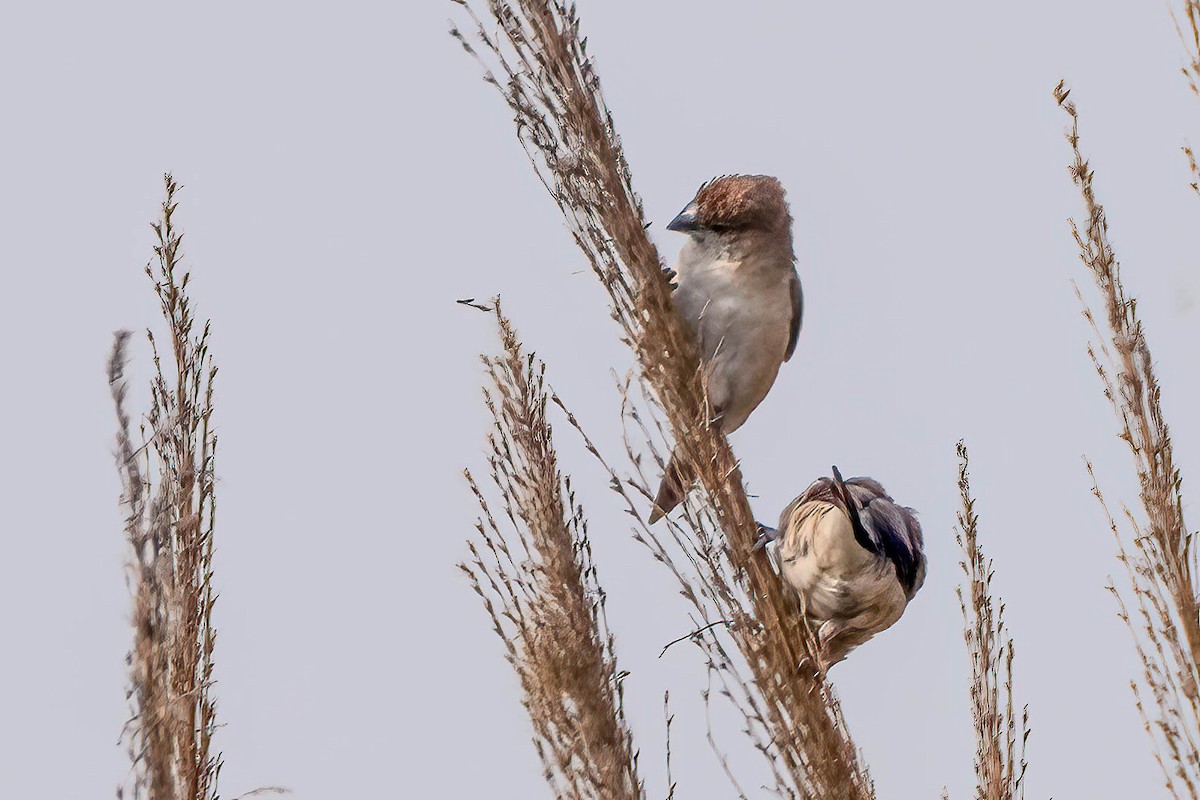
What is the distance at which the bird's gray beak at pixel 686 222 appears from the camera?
4062mm

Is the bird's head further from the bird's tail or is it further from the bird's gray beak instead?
the bird's tail

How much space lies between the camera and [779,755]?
311cm

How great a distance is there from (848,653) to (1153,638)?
1.43m

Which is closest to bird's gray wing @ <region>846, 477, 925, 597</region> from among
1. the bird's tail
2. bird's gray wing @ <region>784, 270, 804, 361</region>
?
bird's gray wing @ <region>784, 270, 804, 361</region>

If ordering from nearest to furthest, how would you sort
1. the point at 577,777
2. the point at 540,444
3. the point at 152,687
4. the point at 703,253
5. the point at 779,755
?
the point at 152,687
the point at 779,755
the point at 577,777
the point at 540,444
the point at 703,253

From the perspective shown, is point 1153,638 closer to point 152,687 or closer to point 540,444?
point 540,444

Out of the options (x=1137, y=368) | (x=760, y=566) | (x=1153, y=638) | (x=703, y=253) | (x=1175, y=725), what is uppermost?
(x=703, y=253)

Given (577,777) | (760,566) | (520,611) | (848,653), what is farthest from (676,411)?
(848,653)

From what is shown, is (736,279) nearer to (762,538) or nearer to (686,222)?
(686,222)

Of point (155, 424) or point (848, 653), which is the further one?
point (848, 653)

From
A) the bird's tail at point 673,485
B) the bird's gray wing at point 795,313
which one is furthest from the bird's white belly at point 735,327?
the bird's tail at point 673,485

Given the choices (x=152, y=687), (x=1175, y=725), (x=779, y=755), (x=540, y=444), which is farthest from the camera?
(x=540, y=444)

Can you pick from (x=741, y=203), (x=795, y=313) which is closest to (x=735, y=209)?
(x=741, y=203)

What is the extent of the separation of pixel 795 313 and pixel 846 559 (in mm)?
769
